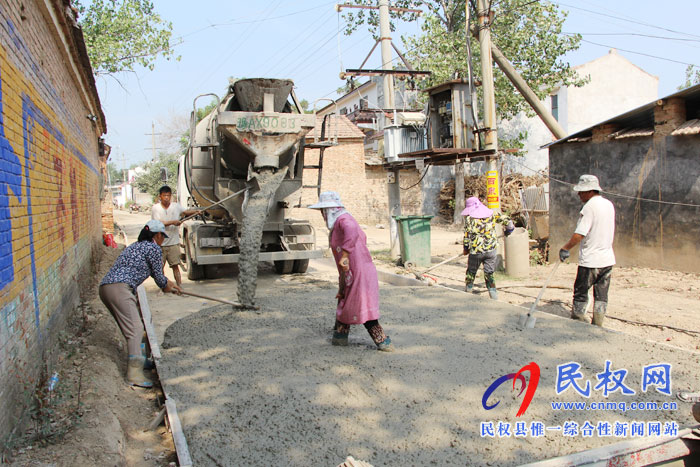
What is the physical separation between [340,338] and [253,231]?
2423mm

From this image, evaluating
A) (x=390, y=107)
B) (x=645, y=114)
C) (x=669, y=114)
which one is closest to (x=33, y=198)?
(x=669, y=114)

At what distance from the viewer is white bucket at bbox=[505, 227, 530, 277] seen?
9.15 meters

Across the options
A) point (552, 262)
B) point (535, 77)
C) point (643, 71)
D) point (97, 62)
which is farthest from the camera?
point (643, 71)

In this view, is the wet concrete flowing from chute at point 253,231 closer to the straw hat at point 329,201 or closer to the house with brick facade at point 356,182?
the straw hat at point 329,201

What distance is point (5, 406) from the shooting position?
2.85 metres

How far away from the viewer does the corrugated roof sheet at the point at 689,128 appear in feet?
25.9

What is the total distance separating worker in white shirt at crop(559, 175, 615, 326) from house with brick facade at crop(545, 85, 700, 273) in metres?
3.68

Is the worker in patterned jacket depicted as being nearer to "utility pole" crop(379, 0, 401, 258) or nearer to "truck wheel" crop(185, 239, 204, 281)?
"utility pole" crop(379, 0, 401, 258)

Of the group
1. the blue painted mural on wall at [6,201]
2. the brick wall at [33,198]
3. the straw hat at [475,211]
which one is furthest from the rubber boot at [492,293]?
the blue painted mural on wall at [6,201]

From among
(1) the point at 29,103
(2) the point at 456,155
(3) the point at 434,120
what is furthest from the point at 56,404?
(3) the point at 434,120

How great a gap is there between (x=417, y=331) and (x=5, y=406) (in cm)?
360

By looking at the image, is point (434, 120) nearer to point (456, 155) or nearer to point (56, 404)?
point (456, 155)

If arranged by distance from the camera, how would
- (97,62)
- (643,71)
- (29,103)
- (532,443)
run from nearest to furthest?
(532,443) → (29,103) → (97,62) → (643,71)

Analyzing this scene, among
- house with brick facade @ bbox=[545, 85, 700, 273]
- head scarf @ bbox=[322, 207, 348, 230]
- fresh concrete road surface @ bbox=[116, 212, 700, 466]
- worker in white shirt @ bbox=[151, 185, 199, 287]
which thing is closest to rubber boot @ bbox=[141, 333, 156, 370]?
fresh concrete road surface @ bbox=[116, 212, 700, 466]
